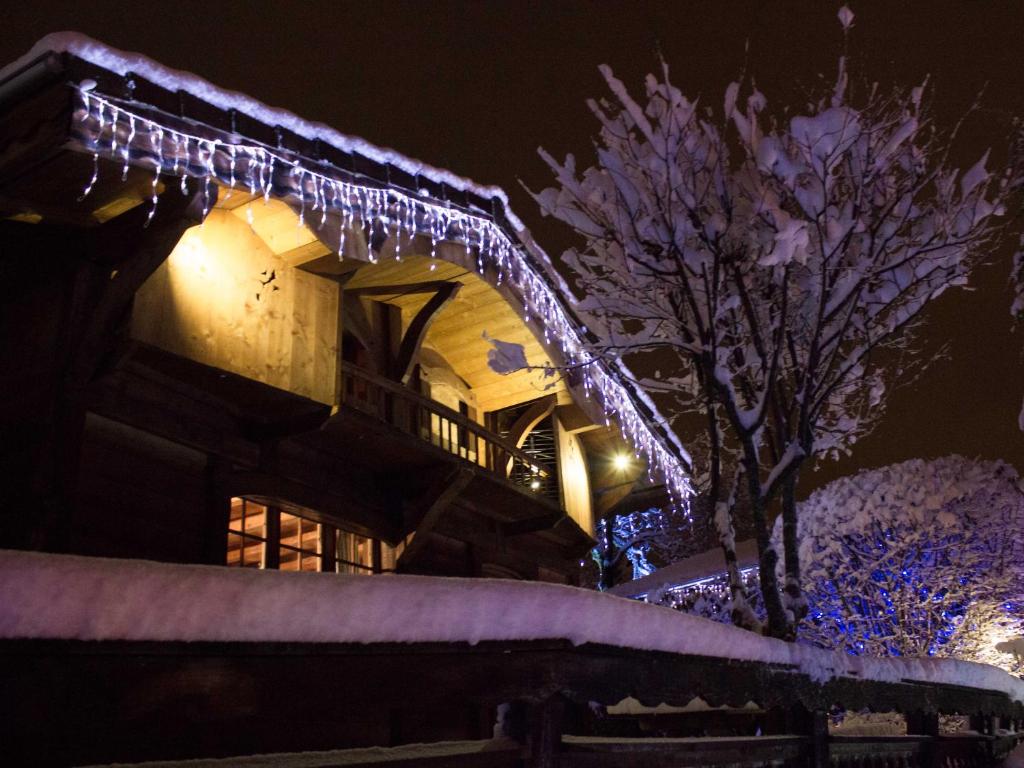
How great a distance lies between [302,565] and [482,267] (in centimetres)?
455

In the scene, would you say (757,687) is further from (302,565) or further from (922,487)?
(922,487)

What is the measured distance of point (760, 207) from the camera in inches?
353

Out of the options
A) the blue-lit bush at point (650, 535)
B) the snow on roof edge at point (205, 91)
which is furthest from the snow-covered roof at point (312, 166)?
the blue-lit bush at point (650, 535)

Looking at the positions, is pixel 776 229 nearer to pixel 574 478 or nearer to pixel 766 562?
pixel 766 562

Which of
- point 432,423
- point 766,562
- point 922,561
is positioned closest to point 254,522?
point 432,423

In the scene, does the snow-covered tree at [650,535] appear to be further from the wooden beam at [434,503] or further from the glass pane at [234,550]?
the glass pane at [234,550]

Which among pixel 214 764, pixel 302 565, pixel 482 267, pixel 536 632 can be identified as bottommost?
pixel 214 764

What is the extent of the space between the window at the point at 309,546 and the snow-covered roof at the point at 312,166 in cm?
372

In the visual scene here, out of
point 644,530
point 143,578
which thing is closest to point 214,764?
point 143,578

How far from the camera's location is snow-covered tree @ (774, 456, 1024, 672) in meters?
21.3

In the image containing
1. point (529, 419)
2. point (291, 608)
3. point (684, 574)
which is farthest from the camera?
point (684, 574)

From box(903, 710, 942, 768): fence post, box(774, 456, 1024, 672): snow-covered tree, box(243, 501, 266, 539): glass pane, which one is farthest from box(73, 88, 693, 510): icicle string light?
box(774, 456, 1024, 672): snow-covered tree

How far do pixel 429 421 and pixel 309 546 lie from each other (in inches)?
97.1

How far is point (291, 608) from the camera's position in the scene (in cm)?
259
